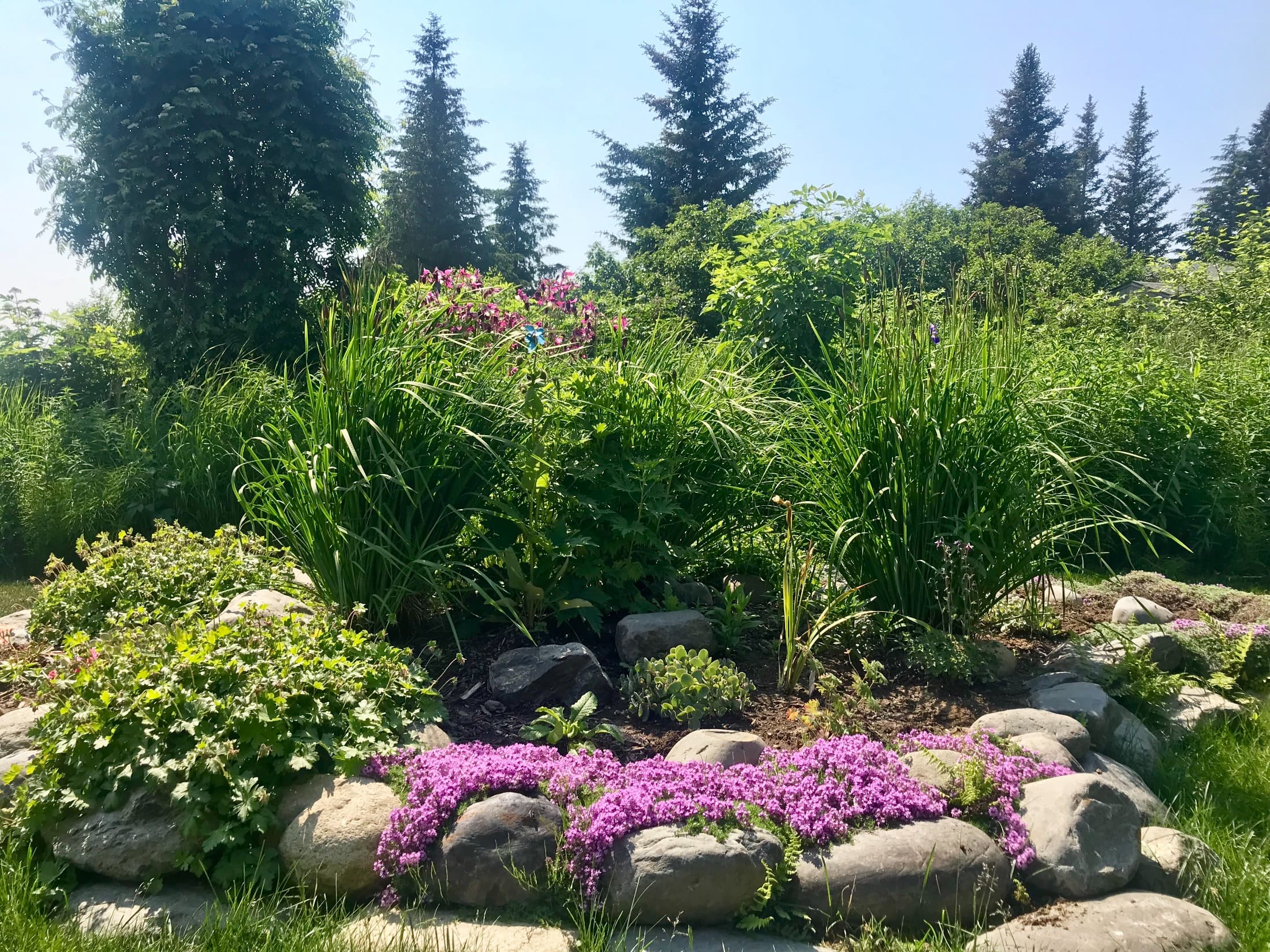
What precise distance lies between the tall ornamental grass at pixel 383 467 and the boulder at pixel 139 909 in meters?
1.20

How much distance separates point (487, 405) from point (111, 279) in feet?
26.9

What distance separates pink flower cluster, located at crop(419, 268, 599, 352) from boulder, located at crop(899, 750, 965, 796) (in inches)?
107

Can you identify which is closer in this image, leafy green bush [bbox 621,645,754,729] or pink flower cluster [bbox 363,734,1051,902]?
pink flower cluster [bbox 363,734,1051,902]

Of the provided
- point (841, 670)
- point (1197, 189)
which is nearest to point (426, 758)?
point (841, 670)

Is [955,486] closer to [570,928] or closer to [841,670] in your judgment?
[841,670]

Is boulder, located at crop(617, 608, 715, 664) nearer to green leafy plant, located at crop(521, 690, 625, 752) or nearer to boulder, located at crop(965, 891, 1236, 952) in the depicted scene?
green leafy plant, located at crop(521, 690, 625, 752)

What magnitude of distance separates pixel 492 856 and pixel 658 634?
1.36 metres

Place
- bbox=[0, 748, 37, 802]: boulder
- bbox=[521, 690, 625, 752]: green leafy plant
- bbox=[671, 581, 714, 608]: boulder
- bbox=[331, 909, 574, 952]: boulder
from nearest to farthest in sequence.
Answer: bbox=[331, 909, 574, 952]: boulder
bbox=[0, 748, 37, 802]: boulder
bbox=[521, 690, 625, 752]: green leafy plant
bbox=[671, 581, 714, 608]: boulder

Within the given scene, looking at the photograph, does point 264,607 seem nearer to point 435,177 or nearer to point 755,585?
point 755,585

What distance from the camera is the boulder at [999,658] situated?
10.8 ft

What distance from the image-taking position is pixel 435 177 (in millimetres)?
27625

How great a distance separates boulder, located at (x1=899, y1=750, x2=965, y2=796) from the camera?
2.41 metres

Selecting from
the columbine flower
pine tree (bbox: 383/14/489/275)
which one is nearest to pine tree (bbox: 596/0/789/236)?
pine tree (bbox: 383/14/489/275)

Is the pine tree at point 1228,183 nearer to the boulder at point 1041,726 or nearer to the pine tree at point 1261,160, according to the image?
the pine tree at point 1261,160
